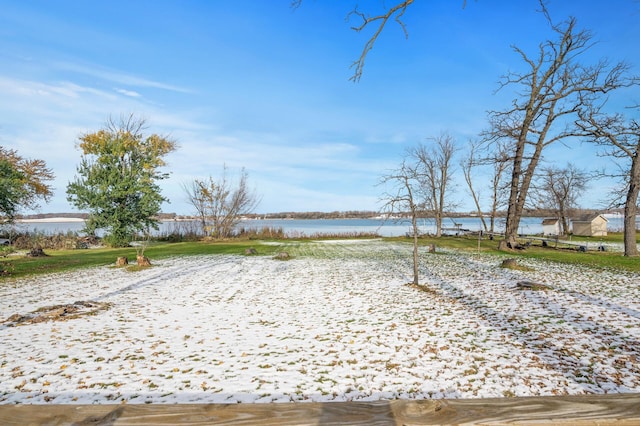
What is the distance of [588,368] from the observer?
511cm

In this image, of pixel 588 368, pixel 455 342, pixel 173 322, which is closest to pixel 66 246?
pixel 173 322

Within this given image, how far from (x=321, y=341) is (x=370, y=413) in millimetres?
5432

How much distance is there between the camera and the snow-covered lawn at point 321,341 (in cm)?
469

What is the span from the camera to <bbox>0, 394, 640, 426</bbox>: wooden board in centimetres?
135

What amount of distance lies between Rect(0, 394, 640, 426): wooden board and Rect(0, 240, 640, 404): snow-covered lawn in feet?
10.8

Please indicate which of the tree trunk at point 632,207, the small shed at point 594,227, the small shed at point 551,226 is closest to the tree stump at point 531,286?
the tree trunk at point 632,207

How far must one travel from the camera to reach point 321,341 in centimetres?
662

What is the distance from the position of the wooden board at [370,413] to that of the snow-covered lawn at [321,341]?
3.28 m

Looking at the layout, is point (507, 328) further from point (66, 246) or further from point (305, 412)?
point (66, 246)

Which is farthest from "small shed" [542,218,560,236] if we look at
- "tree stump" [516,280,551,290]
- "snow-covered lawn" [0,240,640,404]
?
"tree stump" [516,280,551,290]

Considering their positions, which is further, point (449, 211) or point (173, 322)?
point (449, 211)

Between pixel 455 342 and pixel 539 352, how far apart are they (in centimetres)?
132

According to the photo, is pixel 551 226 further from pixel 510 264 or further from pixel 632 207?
pixel 510 264

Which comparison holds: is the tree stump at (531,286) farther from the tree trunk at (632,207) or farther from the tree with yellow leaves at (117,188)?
the tree with yellow leaves at (117,188)
